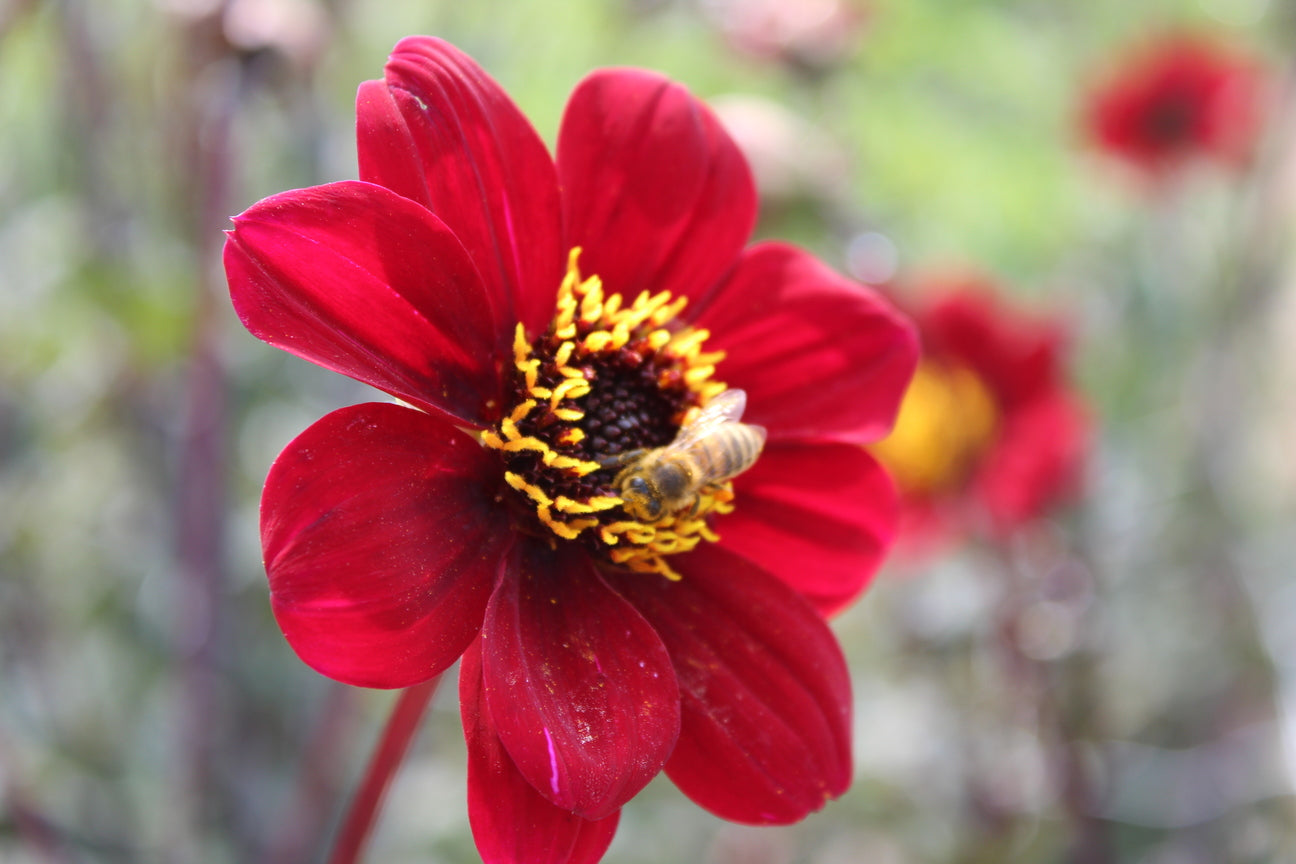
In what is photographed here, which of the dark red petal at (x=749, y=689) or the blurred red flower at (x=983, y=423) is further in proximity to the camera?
the blurred red flower at (x=983, y=423)

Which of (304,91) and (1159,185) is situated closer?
(304,91)

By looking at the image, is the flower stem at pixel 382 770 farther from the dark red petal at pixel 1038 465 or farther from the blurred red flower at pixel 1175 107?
the blurred red flower at pixel 1175 107

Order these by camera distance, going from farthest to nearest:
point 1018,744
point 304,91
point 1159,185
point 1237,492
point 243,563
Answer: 1. point 1159,185
2. point 1237,492
3. point 1018,744
4. point 243,563
5. point 304,91

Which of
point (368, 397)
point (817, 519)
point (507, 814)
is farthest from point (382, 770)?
point (368, 397)

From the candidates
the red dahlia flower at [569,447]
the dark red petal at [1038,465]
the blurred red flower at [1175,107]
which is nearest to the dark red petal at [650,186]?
the red dahlia flower at [569,447]

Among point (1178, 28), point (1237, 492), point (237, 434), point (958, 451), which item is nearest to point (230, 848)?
point (237, 434)

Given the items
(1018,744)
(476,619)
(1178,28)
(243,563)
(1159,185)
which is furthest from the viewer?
(1178,28)

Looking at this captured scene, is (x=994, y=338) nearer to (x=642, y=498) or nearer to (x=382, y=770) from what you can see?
(x=642, y=498)

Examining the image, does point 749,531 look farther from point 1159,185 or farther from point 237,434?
point 1159,185
